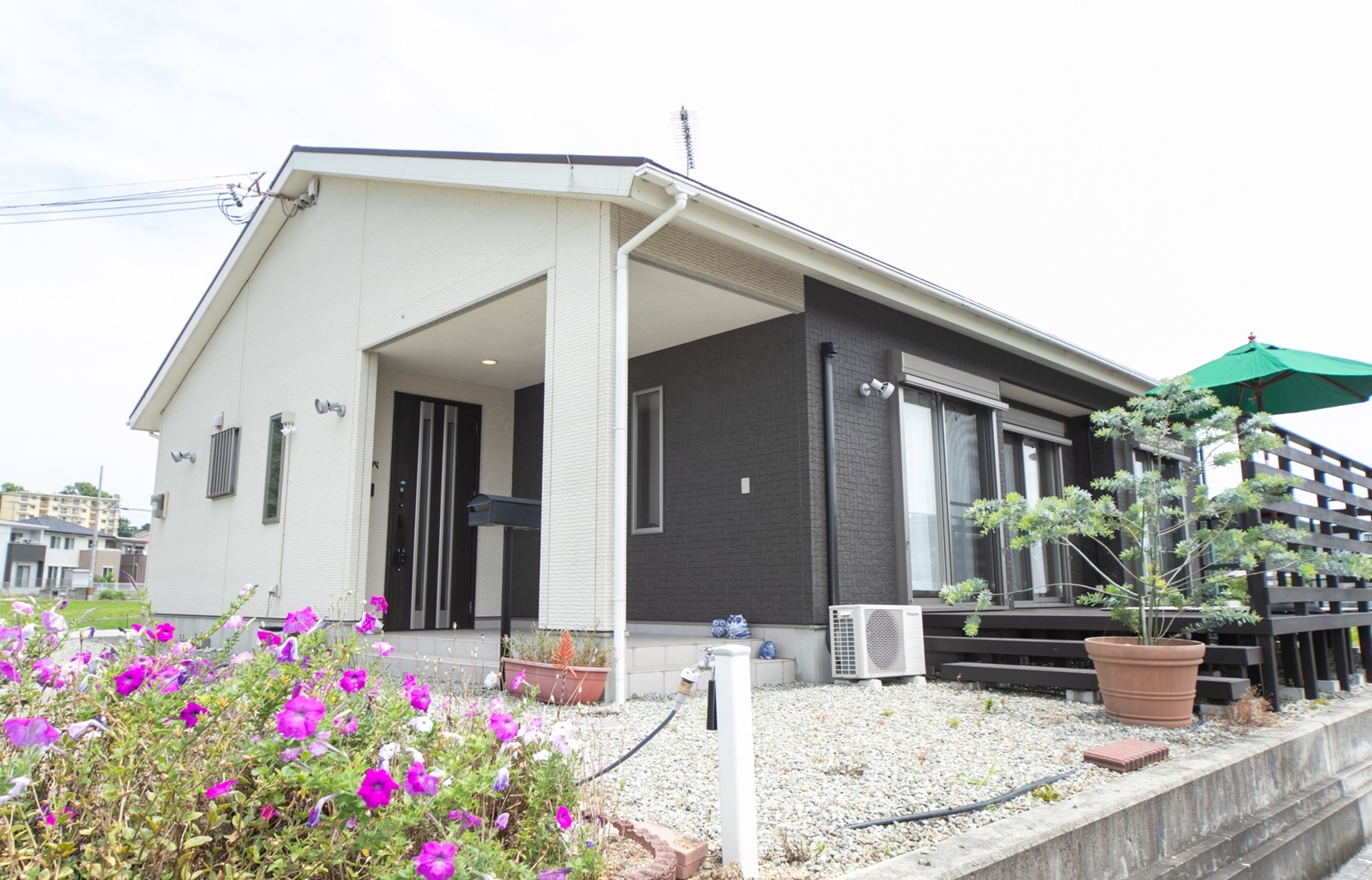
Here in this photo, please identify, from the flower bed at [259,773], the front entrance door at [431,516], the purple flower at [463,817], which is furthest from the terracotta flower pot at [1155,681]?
the front entrance door at [431,516]

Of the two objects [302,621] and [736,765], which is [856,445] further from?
[302,621]

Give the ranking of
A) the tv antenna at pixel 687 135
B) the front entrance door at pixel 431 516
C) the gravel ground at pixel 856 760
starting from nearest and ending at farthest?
the gravel ground at pixel 856 760 < the front entrance door at pixel 431 516 < the tv antenna at pixel 687 135

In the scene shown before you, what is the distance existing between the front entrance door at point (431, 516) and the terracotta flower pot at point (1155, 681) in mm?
6163

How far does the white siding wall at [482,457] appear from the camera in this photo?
789 cm

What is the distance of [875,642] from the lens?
5691 millimetres

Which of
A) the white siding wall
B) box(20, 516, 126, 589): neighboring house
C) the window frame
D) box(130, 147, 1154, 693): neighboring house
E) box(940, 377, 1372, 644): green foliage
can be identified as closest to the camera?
box(940, 377, 1372, 644): green foliage

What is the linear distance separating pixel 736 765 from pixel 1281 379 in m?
7.29

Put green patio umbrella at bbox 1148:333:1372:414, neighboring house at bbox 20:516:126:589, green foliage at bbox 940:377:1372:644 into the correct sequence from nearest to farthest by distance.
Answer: green foliage at bbox 940:377:1372:644 → green patio umbrella at bbox 1148:333:1372:414 → neighboring house at bbox 20:516:126:589

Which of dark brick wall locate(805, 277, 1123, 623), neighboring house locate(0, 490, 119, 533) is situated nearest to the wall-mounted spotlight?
dark brick wall locate(805, 277, 1123, 623)

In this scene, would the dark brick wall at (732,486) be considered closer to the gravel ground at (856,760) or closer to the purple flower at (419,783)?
the gravel ground at (856,760)

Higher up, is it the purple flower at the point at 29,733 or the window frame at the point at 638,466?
the window frame at the point at 638,466

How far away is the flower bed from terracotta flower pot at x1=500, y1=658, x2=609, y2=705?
243cm

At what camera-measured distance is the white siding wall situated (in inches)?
311

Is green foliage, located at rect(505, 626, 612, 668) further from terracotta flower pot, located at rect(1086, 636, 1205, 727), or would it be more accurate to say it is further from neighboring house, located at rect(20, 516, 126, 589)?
neighboring house, located at rect(20, 516, 126, 589)
